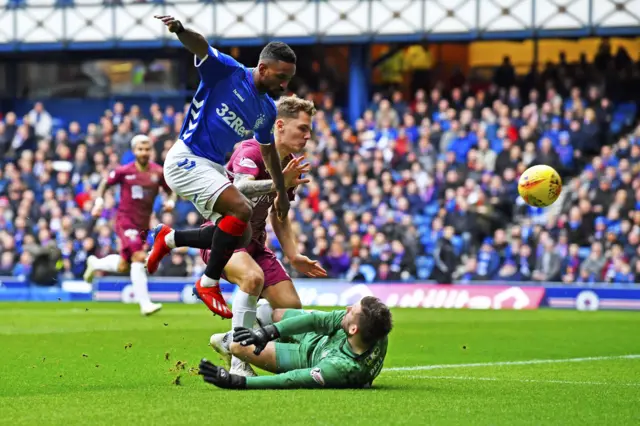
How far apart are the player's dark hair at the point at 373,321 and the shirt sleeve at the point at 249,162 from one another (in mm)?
2062

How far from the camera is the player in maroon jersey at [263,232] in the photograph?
9.94 meters

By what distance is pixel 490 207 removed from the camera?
1026 inches

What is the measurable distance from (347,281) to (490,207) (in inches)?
144

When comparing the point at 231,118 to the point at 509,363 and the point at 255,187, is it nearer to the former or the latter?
the point at 255,187

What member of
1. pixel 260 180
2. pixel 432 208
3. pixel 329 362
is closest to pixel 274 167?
pixel 260 180

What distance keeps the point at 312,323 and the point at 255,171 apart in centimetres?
188

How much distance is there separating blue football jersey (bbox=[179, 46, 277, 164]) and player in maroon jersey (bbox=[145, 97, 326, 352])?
0.44 metres

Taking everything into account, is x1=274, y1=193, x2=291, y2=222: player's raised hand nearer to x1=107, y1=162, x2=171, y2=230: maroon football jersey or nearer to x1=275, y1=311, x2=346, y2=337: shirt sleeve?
x1=275, y1=311, x2=346, y2=337: shirt sleeve

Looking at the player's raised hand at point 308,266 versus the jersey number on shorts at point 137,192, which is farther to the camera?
the jersey number on shorts at point 137,192

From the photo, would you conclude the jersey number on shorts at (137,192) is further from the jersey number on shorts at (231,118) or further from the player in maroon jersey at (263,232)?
the jersey number on shorts at (231,118)

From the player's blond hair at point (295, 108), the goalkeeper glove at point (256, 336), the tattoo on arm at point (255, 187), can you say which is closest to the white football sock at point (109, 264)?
the player's blond hair at point (295, 108)

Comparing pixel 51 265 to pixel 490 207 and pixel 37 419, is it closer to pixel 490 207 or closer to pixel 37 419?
pixel 490 207

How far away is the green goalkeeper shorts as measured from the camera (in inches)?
366

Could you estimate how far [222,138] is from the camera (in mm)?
9812
